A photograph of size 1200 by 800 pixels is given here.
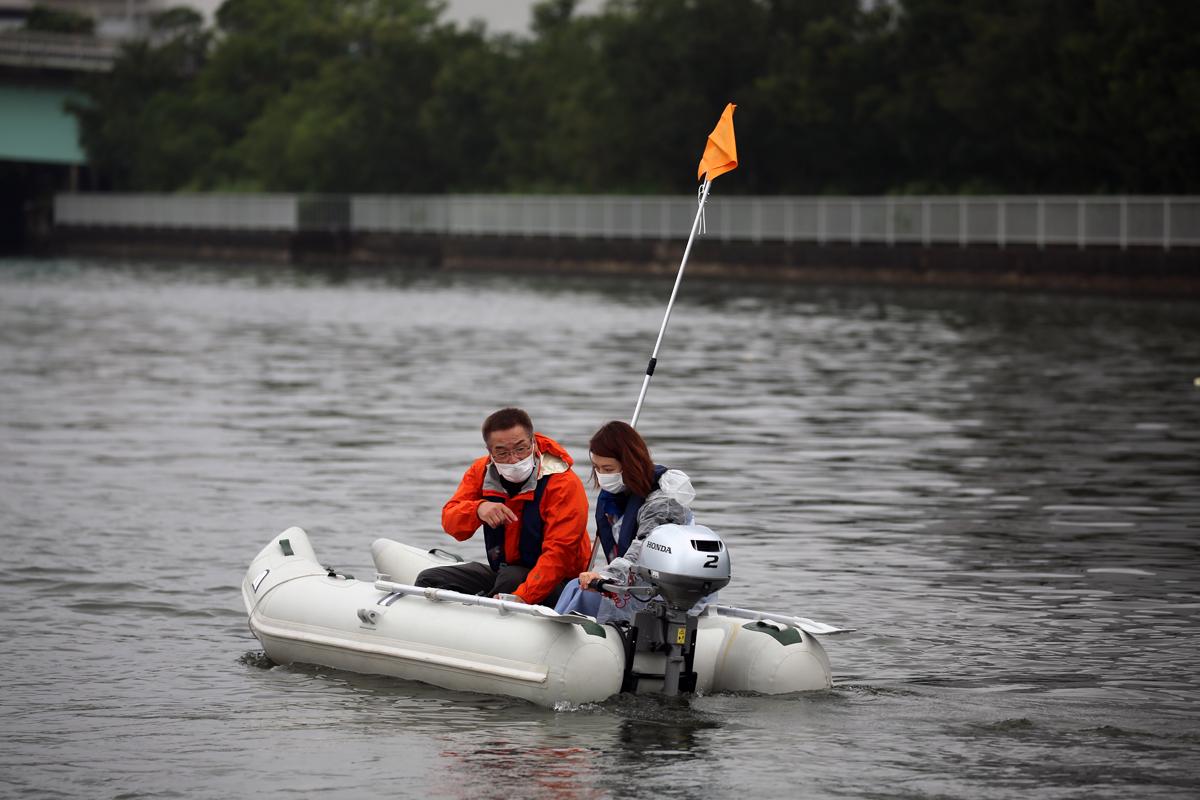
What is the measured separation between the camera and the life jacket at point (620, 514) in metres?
10.2

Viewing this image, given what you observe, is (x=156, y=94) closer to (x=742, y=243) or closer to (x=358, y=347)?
(x=742, y=243)

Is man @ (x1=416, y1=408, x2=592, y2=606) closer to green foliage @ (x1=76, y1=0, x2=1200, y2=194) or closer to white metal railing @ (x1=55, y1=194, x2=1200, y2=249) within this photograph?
white metal railing @ (x1=55, y1=194, x2=1200, y2=249)

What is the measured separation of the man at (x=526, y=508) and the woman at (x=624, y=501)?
0.25 metres

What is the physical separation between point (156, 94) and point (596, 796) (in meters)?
93.2

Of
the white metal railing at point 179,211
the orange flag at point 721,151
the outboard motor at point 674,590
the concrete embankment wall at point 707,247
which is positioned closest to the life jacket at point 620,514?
the outboard motor at point 674,590

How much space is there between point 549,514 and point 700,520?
5668mm

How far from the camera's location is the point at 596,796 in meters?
8.67

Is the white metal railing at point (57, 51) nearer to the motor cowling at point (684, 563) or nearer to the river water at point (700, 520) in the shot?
the river water at point (700, 520)

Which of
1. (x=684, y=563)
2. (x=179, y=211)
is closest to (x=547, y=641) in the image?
(x=684, y=563)

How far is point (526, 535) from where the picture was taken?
10797 millimetres

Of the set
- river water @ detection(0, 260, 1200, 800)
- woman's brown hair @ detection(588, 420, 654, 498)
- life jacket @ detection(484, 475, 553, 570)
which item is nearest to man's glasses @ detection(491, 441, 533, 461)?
life jacket @ detection(484, 475, 553, 570)

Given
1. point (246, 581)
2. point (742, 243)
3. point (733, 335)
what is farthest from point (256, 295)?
point (246, 581)

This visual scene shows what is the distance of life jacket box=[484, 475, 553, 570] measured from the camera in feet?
35.1

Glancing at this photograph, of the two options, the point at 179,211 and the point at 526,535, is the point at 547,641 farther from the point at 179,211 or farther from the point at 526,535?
the point at 179,211
